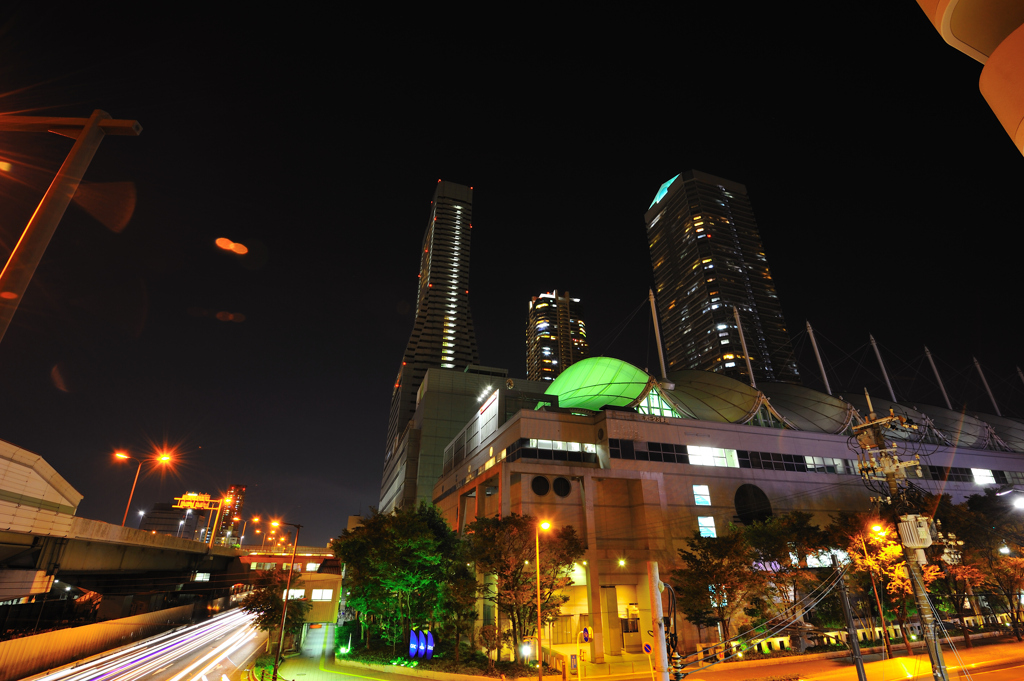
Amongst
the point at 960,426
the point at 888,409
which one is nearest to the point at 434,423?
the point at 888,409

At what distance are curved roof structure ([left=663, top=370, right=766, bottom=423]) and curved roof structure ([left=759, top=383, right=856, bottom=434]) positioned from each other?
7218mm

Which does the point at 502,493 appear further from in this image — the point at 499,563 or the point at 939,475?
the point at 939,475

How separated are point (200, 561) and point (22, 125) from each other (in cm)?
8284

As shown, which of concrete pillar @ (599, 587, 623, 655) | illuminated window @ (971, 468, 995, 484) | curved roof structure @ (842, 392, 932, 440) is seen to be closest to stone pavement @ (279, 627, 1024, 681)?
concrete pillar @ (599, 587, 623, 655)

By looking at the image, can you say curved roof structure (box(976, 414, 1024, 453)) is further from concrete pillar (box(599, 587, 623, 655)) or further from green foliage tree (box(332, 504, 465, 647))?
green foliage tree (box(332, 504, 465, 647))

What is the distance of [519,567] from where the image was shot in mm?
33094

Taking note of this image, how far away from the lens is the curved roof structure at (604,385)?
55344 mm

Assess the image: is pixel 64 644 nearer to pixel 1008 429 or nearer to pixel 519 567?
pixel 519 567

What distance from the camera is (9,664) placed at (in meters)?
29.3

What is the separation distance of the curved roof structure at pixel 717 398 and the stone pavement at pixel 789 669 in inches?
1049

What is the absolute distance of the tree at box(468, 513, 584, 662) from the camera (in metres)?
32.2

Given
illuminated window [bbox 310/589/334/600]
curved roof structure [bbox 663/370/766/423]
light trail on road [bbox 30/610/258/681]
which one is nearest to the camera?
light trail on road [bbox 30/610/258/681]

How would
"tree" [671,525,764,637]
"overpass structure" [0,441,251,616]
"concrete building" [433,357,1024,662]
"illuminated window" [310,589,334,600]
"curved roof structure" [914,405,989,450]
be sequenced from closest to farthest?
"overpass structure" [0,441,251,616] < "tree" [671,525,764,637] < "concrete building" [433,357,1024,662] < "illuminated window" [310,589,334,600] < "curved roof structure" [914,405,989,450]

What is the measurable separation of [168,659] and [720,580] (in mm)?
42404
